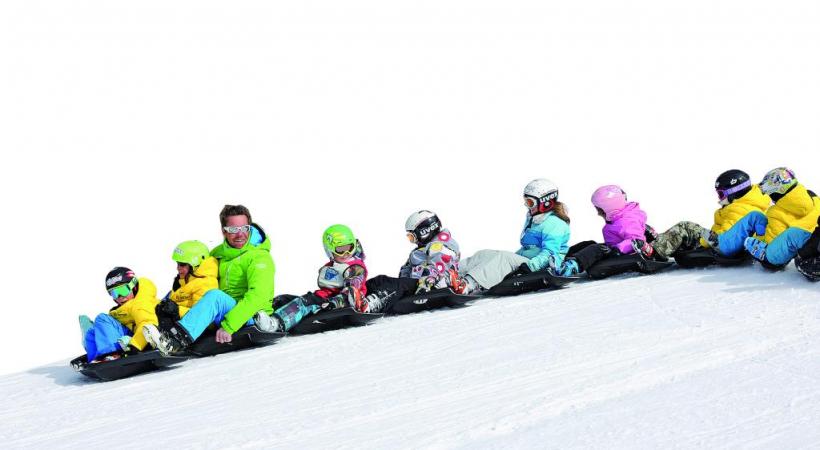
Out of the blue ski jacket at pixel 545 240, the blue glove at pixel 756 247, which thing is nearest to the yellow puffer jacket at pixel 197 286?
the blue ski jacket at pixel 545 240

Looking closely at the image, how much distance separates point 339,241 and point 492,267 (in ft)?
6.00

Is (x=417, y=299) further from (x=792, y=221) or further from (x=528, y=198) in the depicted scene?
(x=792, y=221)

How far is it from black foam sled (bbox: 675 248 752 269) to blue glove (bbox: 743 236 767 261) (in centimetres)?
35

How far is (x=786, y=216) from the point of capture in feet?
33.2

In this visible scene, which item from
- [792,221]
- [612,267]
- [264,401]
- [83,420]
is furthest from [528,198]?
[83,420]

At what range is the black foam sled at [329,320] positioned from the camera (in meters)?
10.6

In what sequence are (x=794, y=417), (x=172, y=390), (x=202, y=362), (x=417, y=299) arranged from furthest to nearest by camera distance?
(x=417, y=299)
(x=202, y=362)
(x=172, y=390)
(x=794, y=417)

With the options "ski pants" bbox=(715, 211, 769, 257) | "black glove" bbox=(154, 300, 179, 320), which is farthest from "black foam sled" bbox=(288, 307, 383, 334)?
"ski pants" bbox=(715, 211, 769, 257)

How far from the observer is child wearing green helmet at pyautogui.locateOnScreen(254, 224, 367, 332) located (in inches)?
420

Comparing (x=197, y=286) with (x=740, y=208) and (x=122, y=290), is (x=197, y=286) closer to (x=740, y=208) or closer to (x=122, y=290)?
(x=122, y=290)

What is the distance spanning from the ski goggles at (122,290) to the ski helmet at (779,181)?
6294mm

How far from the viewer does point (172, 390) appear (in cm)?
901

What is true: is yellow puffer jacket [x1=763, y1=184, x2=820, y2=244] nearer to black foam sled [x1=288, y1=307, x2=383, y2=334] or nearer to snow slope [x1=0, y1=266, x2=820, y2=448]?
snow slope [x1=0, y1=266, x2=820, y2=448]

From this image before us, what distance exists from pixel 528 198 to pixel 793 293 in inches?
131
